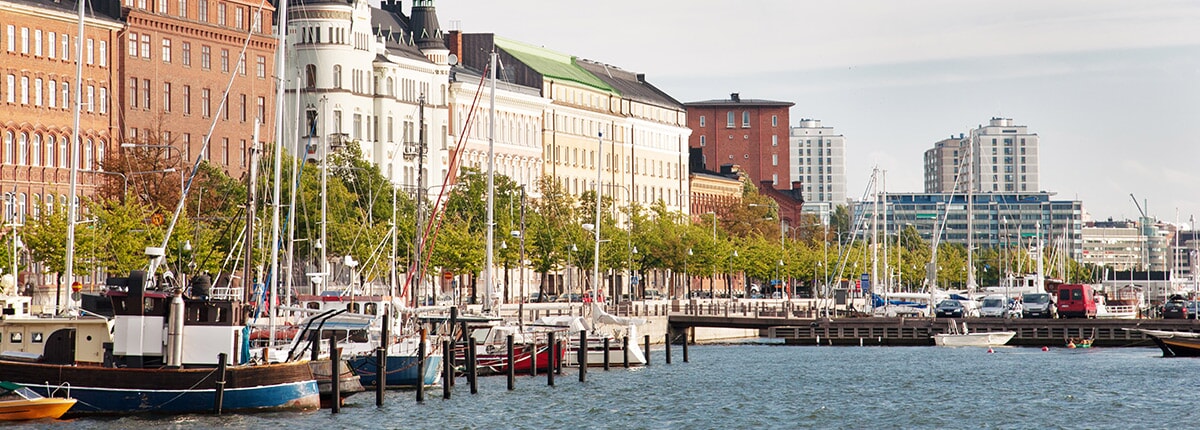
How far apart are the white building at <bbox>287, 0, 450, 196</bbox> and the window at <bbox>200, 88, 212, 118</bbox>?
6.45 metres

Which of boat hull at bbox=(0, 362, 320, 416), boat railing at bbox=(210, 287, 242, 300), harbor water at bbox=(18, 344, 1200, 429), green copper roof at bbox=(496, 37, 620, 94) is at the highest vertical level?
green copper roof at bbox=(496, 37, 620, 94)

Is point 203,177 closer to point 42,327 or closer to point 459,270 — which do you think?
point 459,270

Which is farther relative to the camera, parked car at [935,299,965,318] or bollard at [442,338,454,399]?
parked car at [935,299,965,318]

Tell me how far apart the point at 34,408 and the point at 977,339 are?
243 ft

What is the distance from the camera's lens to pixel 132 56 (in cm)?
13212

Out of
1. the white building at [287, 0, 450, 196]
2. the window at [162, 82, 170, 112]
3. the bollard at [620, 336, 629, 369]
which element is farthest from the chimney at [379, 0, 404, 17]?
the bollard at [620, 336, 629, 369]

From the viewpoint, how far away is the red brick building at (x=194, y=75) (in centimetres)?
13200

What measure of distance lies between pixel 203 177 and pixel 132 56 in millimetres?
12808

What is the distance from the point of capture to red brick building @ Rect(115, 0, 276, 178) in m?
132

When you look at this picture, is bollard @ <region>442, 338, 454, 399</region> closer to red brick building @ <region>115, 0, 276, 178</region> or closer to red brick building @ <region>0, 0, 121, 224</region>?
red brick building @ <region>0, 0, 121, 224</region>

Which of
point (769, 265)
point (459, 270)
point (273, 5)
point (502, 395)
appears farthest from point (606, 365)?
point (769, 265)

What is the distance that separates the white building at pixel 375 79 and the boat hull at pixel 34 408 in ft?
257

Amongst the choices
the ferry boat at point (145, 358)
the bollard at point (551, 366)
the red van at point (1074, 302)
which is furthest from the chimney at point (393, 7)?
the ferry boat at point (145, 358)

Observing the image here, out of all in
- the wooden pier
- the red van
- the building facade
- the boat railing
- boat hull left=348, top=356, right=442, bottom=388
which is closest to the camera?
the boat railing
